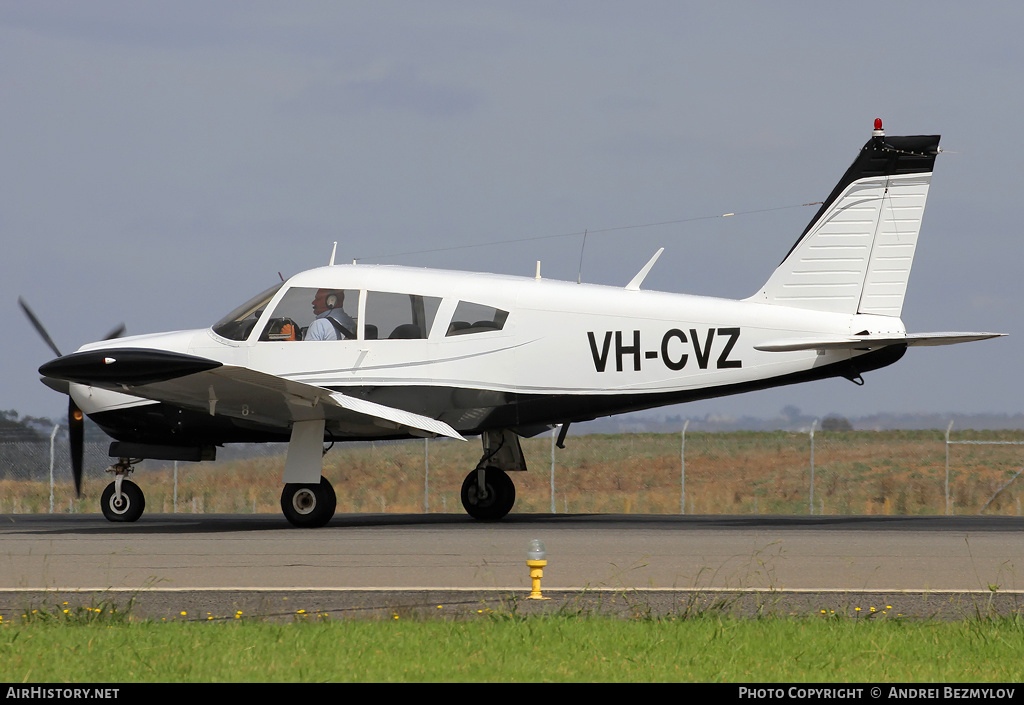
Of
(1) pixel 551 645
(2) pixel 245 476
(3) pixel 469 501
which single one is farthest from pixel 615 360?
(2) pixel 245 476

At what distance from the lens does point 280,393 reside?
1486cm

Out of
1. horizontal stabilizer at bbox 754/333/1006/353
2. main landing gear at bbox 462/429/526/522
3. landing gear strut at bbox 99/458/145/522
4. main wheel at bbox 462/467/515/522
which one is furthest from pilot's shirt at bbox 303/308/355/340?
horizontal stabilizer at bbox 754/333/1006/353

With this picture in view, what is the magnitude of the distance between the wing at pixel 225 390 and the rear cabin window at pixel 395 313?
1.00 meters

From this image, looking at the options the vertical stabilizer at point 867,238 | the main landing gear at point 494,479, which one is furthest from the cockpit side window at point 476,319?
the vertical stabilizer at point 867,238

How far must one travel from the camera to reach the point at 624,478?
129 feet

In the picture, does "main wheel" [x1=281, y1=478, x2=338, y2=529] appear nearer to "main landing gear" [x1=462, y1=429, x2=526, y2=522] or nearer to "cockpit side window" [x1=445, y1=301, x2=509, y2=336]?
"main landing gear" [x1=462, y1=429, x2=526, y2=522]

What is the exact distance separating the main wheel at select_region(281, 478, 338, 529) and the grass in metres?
7.83

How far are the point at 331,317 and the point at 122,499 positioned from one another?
4.29 metres

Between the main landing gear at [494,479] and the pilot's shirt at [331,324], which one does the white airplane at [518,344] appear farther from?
the main landing gear at [494,479]

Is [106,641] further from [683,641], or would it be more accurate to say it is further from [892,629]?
[892,629]

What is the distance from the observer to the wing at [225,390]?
43.8 feet

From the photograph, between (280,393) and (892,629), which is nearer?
(892,629)

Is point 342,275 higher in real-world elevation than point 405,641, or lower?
higher

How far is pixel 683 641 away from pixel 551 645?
2.61 ft
